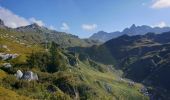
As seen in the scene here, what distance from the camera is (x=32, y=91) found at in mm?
195875

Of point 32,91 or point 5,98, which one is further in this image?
point 32,91

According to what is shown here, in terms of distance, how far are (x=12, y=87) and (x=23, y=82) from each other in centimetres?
865

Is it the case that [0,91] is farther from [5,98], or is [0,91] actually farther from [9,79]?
[9,79]

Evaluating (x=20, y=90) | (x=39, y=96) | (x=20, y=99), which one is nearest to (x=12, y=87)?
(x=20, y=90)

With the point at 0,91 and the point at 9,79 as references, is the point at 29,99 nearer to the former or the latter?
the point at 0,91

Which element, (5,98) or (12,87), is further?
(12,87)

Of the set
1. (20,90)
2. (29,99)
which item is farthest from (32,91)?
(29,99)

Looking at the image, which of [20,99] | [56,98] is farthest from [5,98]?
[56,98]

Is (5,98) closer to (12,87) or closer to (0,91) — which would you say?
(0,91)

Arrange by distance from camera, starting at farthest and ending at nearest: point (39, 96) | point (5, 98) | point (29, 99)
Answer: point (39, 96), point (29, 99), point (5, 98)

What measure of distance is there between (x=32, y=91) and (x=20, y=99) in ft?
102

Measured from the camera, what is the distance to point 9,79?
653 ft

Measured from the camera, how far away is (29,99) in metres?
171

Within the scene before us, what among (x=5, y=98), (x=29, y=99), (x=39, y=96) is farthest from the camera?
(x=39, y=96)
